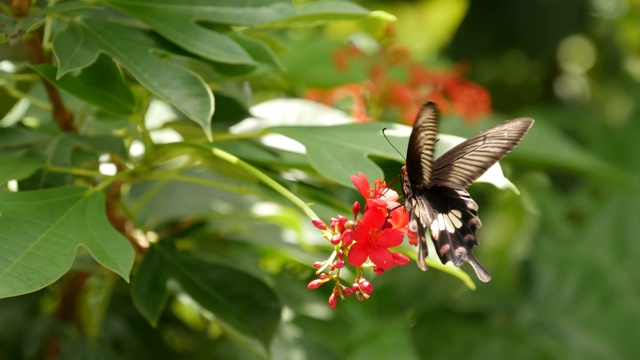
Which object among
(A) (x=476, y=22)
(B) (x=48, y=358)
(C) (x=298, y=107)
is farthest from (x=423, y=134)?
(A) (x=476, y=22)

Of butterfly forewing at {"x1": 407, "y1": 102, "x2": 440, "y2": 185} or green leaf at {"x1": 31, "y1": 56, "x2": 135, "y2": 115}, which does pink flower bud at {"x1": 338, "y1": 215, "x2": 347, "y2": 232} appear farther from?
green leaf at {"x1": 31, "y1": 56, "x2": 135, "y2": 115}

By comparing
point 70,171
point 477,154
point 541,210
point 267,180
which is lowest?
point 541,210

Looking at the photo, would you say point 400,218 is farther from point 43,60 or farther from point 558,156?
point 558,156

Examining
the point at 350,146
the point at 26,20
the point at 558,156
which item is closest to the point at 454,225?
the point at 350,146

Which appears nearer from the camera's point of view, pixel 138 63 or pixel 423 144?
pixel 423 144

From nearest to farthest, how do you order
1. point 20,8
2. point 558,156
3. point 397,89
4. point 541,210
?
1. point 20,8
2. point 397,89
3. point 558,156
4. point 541,210

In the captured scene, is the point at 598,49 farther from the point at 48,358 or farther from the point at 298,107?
the point at 48,358

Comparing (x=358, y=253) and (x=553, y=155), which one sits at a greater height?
(x=358, y=253)
